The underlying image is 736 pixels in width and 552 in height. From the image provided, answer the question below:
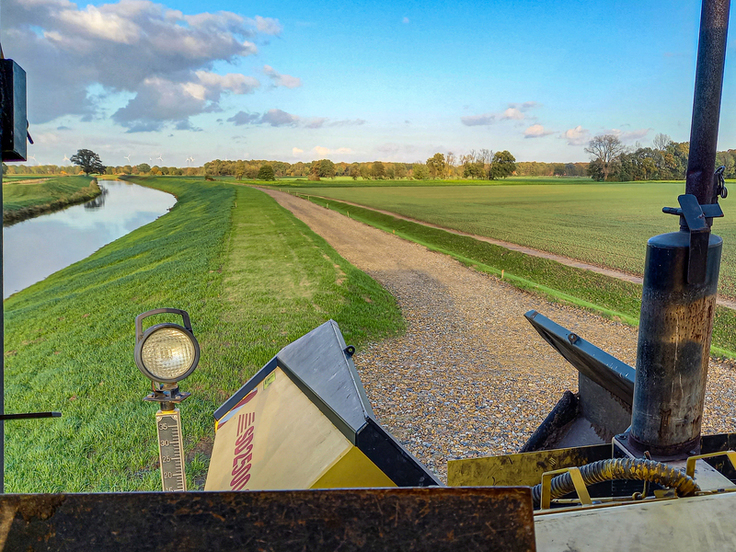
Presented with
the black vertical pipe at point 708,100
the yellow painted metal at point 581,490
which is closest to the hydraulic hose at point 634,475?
the yellow painted metal at point 581,490

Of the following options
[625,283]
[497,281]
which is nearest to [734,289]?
[625,283]

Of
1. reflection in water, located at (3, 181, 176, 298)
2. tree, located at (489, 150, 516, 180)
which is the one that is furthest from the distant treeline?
reflection in water, located at (3, 181, 176, 298)

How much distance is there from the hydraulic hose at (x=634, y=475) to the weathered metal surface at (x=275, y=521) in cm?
56

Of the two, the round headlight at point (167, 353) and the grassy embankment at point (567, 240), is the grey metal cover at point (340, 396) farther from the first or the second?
the grassy embankment at point (567, 240)

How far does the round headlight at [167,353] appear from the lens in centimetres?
229

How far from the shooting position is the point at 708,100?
2146mm

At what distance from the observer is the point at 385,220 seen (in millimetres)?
34469

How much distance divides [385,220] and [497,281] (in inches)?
808

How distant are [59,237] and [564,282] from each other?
34438 mm

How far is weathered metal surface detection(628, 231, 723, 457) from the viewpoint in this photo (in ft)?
6.72

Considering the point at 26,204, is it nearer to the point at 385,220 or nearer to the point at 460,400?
the point at 385,220

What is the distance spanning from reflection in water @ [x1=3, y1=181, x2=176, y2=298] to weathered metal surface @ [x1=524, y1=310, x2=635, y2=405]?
60.4 ft

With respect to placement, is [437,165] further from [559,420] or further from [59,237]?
[559,420]

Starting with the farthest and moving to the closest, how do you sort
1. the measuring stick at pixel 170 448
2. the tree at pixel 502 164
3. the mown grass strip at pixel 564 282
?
the tree at pixel 502 164, the mown grass strip at pixel 564 282, the measuring stick at pixel 170 448
